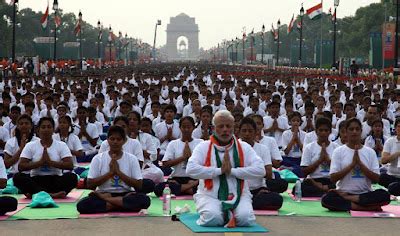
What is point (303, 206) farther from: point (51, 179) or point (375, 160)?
point (51, 179)

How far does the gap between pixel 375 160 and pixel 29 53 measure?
113 m

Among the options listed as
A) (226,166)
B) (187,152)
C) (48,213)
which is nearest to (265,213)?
(226,166)

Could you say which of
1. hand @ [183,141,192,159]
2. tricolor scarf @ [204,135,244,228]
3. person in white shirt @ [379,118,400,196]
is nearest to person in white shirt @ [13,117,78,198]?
hand @ [183,141,192,159]

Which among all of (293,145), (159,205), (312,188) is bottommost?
(159,205)

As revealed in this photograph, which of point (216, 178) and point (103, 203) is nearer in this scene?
point (216, 178)

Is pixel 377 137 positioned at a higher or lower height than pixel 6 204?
higher

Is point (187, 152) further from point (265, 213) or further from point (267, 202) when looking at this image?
point (265, 213)

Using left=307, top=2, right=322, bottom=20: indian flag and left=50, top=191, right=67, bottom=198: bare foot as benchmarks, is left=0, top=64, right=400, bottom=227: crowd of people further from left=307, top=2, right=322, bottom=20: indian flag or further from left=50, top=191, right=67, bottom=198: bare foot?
left=307, top=2, right=322, bottom=20: indian flag

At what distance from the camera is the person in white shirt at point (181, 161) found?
43.8 ft

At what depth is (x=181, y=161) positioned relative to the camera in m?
13.4

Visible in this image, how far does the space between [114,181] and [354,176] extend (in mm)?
2923

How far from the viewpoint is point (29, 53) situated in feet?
398

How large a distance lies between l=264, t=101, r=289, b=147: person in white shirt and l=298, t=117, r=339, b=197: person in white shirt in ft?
15.2

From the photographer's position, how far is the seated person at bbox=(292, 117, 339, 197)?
42.7 ft
